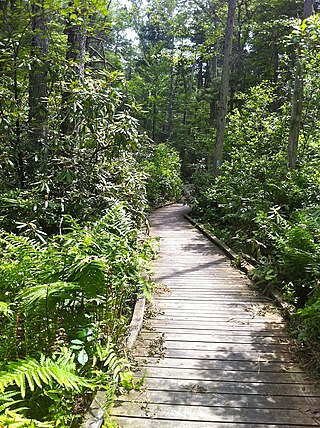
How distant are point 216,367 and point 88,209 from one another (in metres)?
2.78

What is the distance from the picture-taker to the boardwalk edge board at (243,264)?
4519 millimetres

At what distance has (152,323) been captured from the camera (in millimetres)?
4441

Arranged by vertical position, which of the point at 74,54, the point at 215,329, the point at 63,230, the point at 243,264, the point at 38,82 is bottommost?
the point at 215,329

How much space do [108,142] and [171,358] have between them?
340cm

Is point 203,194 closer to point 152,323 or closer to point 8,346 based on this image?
point 152,323

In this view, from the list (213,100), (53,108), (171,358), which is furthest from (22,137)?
(213,100)

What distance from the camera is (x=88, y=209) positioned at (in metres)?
5.27

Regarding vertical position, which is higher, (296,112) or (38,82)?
(38,82)

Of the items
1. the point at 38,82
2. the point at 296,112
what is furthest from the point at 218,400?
the point at 296,112

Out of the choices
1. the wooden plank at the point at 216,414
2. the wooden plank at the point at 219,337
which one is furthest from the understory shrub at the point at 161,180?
the wooden plank at the point at 216,414

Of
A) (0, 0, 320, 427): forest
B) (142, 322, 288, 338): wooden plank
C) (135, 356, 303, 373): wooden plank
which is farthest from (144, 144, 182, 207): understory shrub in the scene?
(135, 356, 303, 373): wooden plank

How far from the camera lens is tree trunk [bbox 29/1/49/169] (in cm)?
576

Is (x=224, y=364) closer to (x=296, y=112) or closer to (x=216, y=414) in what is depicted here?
(x=216, y=414)

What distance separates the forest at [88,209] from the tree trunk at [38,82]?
0.03m
